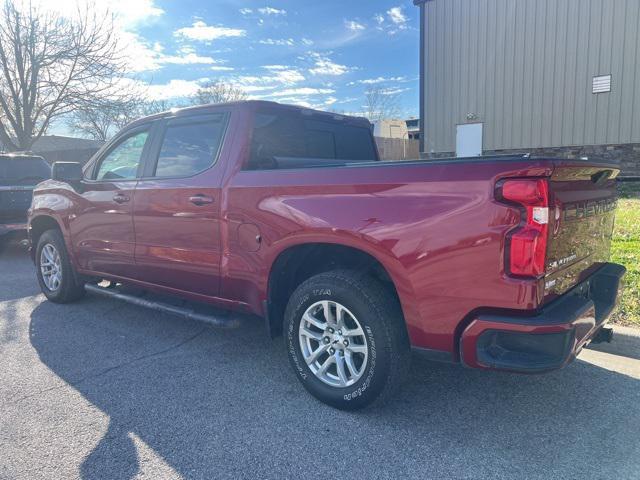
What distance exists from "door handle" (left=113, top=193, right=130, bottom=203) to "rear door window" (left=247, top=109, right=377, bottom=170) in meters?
1.41

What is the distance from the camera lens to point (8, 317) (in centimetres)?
501

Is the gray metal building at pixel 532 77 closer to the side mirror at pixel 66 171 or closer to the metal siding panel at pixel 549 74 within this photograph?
the metal siding panel at pixel 549 74

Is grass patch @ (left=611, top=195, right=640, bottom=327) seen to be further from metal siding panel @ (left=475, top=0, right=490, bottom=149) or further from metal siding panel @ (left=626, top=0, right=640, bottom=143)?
metal siding panel @ (left=475, top=0, right=490, bottom=149)

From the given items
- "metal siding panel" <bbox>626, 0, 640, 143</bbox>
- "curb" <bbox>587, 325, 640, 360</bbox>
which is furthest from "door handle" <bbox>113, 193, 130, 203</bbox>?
"metal siding panel" <bbox>626, 0, 640, 143</bbox>

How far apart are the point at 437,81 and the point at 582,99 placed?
533 centimetres

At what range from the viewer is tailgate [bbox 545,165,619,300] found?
93.4 inches

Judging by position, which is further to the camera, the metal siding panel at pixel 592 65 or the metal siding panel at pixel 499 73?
the metal siding panel at pixel 499 73

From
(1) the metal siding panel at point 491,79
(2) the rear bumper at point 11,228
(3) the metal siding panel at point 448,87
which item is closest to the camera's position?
(2) the rear bumper at point 11,228

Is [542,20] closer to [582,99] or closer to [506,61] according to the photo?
[506,61]

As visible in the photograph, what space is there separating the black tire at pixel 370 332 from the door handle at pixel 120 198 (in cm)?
210

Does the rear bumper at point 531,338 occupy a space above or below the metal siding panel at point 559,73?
below

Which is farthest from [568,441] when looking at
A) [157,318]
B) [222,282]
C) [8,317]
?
[8,317]

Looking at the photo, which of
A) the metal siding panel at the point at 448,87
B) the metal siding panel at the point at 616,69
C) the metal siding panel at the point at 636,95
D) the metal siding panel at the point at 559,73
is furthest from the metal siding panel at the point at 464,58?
the metal siding panel at the point at 636,95

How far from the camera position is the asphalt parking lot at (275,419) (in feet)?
8.16
